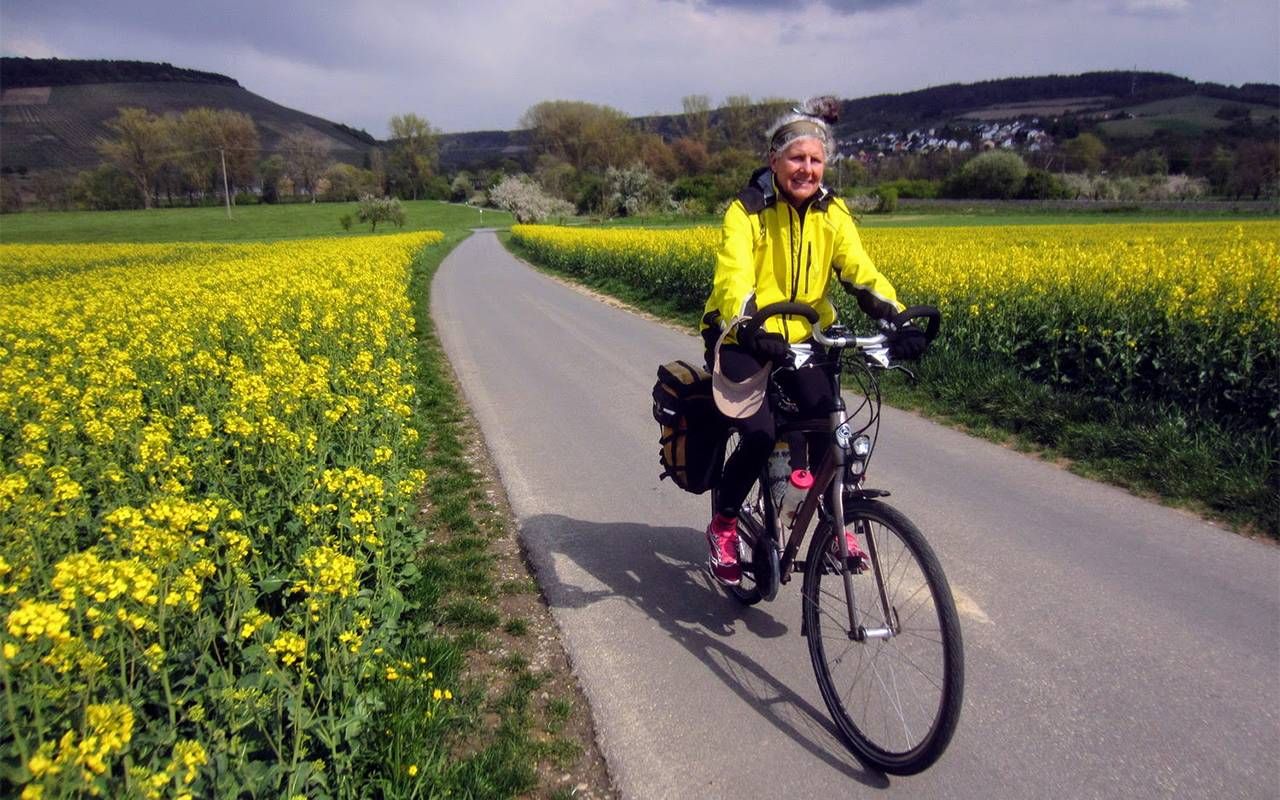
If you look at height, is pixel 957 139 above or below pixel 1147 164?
above

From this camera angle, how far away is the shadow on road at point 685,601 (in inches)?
125

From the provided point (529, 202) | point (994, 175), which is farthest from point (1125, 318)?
point (529, 202)

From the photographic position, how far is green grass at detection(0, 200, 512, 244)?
5588cm

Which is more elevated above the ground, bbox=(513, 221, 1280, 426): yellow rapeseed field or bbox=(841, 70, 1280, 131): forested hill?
bbox=(841, 70, 1280, 131): forested hill

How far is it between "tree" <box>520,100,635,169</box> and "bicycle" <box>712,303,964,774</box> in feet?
364

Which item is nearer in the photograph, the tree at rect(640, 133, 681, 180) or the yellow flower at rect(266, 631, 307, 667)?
the yellow flower at rect(266, 631, 307, 667)

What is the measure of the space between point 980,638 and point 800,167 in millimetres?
2336

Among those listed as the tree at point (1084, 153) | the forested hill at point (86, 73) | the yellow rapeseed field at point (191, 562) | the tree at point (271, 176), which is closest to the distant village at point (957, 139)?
the tree at point (1084, 153)

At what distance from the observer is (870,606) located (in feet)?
9.78

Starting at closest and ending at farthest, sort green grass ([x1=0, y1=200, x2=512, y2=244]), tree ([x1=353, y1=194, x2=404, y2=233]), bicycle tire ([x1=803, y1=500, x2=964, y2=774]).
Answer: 1. bicycle tire ([x1=803, y1=500, x2=964, y2=774])
2. green grass ([x1=0, y1=200, x2=512, y2=244])
3. tree ([x1=353, y1=194, x2=404, y2=233])

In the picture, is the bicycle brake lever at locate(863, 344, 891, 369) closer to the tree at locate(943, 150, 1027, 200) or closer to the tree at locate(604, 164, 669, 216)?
the tree at locate(604, 164, 669, 216)

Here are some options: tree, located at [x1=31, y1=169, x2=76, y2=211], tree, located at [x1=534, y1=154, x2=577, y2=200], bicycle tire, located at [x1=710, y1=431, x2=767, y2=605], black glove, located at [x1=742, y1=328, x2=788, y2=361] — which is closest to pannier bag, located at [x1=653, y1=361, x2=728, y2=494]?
bicycle tire, located at [x1=710, y1=431, x2=767, y2=605]

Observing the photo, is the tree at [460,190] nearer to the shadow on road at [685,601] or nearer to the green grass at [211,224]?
the green grass at [211,224]

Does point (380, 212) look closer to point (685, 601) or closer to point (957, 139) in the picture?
point (685, 601)
